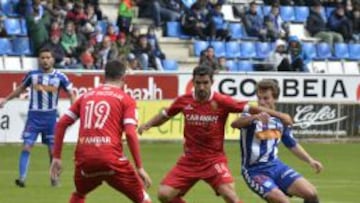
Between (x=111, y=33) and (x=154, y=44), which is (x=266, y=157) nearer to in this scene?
(x=111, y=33)

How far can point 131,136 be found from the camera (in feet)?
36.6

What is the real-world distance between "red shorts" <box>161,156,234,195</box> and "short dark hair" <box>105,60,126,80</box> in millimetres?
1939

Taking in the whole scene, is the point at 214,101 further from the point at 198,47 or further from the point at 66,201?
the point at 198,47

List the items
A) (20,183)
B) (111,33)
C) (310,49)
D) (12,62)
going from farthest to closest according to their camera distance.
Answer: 1. (310,49)
2. (111,33)
3. (12,62)
4. (20,183)

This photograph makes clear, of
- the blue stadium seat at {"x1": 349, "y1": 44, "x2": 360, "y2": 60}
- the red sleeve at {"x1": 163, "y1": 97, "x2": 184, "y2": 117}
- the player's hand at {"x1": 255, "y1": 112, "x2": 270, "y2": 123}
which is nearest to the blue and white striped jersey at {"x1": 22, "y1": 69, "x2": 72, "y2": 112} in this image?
the red sleeve at {"x1": 163, "y1": 97, "x2": 184, "y2": 117}

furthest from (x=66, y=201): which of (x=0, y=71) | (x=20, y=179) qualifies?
(x=0, y=71)

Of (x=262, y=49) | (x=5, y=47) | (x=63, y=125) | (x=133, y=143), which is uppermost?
(x=63, y=125)

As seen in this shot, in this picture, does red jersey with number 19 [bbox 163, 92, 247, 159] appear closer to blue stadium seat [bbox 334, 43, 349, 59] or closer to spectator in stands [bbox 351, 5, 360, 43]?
blue stadium seat [bbox 334, 43, 349, 59]

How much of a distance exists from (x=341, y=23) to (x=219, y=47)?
4581 millimetres

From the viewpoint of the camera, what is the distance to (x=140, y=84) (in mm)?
27594

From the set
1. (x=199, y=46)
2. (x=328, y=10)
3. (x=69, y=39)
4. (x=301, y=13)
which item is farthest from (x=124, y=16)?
(x=328, y=10)

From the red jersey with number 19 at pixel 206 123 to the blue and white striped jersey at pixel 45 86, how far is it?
5631 millimetres

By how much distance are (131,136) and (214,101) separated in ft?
5.96

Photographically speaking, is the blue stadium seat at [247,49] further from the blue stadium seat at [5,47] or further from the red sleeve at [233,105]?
the red sleeve at [233,105]
